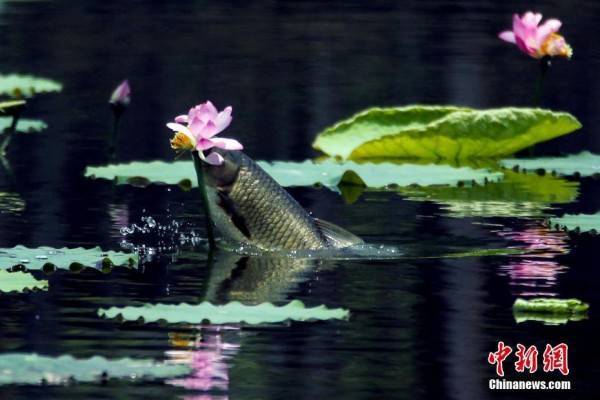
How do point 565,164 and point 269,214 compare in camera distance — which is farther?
point 565,164

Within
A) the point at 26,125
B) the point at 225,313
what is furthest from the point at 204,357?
the point at 26,125

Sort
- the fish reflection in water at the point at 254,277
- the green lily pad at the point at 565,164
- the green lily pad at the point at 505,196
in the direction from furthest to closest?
the green lily pad at the point at 565,164, the green lily pad at the point at 505,196, the fish reflection in water at the point at 254,277

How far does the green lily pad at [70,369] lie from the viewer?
16.7 feet

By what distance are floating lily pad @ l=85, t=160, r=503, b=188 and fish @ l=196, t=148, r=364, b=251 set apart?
58.8 inches

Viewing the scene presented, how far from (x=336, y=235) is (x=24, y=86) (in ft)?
18.7

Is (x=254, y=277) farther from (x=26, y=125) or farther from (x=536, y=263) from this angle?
(x=26, y=125)

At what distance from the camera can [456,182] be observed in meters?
9.12

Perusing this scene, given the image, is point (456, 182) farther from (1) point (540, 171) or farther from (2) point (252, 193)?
(2) point (252, 193)

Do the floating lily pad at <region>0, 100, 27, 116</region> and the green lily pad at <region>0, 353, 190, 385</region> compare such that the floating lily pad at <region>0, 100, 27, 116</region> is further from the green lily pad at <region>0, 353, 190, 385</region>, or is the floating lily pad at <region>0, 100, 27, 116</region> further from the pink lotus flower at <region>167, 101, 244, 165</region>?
the green lily pad at <region>0, 353, 190, 385</region>

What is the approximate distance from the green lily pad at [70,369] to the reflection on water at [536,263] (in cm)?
183

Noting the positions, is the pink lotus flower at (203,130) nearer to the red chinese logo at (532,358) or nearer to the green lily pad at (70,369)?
the red chinese logo at (532,358)

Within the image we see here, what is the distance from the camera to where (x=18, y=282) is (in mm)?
6562

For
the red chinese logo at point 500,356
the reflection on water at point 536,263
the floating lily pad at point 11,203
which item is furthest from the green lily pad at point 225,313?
the floating lily pad at point 11,203

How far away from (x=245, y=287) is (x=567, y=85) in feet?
25.0
